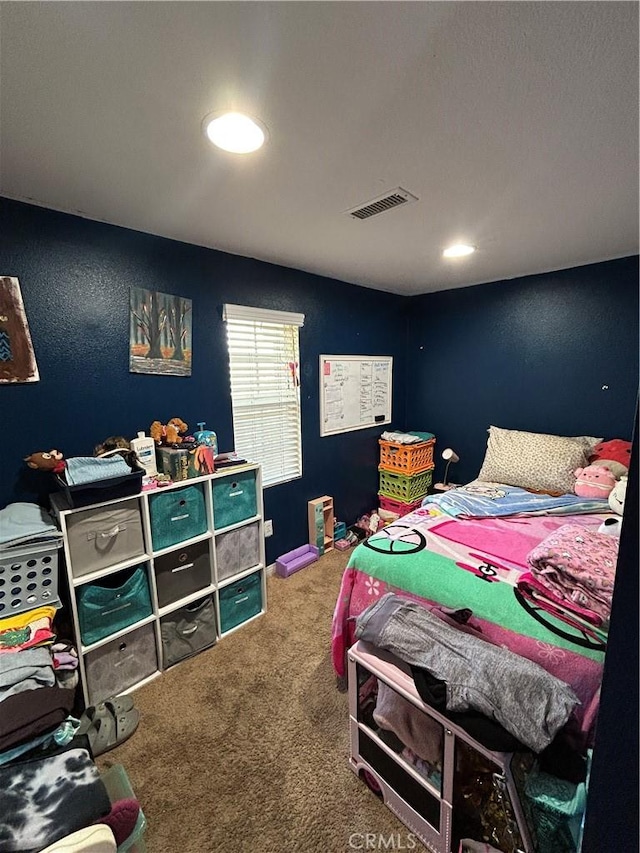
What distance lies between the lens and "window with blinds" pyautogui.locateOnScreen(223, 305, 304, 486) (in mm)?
2408

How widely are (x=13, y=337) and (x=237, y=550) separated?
1538 millimetres

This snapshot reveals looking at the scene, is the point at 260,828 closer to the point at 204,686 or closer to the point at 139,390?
the point at 204,686

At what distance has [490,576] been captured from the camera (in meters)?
1.49

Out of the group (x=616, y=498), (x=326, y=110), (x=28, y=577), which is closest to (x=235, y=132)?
(x=326, y=110)

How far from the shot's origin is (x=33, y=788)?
89 cm

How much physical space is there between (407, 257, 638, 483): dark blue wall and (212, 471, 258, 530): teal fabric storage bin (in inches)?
85.7

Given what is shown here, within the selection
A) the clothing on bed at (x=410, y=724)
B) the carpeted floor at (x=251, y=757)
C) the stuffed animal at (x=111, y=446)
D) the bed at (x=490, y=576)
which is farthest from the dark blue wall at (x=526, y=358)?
the stuffed animal at (x=111, y=446)

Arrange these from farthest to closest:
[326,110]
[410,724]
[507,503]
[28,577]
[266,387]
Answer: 1. [266,387]
2. [507,503]
3. [28,577]
4. [410,724]
5. [326,110]

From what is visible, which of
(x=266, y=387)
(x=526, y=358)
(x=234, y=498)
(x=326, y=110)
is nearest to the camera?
(x=326, y=110)

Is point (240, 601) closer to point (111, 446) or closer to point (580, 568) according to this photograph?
point (111, 446)

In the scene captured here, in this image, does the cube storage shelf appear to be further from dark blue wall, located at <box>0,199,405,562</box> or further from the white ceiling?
the white ceiling

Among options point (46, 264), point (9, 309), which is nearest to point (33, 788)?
point (9, 309)

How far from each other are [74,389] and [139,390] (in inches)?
12.1

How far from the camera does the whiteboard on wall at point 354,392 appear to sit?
302cm
